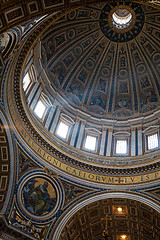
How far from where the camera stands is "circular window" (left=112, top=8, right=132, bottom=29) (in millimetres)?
29905

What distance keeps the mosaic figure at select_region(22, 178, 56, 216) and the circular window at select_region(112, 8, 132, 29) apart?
17.8m

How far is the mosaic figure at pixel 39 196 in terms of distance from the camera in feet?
63.6

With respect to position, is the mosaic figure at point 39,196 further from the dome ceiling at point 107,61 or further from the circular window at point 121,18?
the circular window at point 121,18

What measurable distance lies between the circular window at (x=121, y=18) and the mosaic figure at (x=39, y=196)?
17.8m

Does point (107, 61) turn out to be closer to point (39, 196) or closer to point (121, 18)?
point (121, 18)

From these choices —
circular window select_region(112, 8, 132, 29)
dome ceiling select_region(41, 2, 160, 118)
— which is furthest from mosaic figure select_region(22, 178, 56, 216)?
circular window select_region(112, 8, 132, 29)

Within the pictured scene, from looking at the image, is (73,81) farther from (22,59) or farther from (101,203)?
(101,203)

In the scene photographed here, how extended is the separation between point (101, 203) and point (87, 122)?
790cm

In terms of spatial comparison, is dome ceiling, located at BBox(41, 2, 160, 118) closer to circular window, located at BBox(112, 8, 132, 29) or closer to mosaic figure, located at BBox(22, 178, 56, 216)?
circular window, located at BBox(112, 8, 132, 29)

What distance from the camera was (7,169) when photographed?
19.0 meters

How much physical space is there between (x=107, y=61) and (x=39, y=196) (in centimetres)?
1622

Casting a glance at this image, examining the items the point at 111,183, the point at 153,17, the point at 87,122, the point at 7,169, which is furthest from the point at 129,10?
the point at 7,169

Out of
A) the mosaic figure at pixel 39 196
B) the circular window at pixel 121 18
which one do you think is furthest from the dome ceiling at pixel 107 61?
the mosaic figure at pixel 39 196

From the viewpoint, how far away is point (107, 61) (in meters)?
30.5
